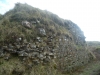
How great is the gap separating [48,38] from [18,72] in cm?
376

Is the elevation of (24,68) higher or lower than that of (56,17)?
lower

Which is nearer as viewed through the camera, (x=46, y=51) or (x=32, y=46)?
(x=32, y=46)

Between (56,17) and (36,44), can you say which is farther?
(56,17)

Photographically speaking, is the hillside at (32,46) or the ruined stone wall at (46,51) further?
the ruined stone wall at (46,51)

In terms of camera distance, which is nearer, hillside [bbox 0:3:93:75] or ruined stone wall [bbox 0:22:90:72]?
A: hillside [bbox 0:3:93:75]

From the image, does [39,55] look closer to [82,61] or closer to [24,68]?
[24,68]

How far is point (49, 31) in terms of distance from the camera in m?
11.0

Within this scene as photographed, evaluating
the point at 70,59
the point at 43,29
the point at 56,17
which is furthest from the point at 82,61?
the point at 43,29

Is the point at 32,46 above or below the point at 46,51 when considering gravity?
above

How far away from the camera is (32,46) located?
9133 mm

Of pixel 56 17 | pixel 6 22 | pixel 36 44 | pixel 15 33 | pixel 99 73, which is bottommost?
pixel 99 73

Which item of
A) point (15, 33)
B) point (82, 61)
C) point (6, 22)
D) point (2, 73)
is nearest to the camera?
point (2, 73)

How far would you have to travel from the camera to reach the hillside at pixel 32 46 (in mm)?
8180

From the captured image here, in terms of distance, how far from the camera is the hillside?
26.8ft
